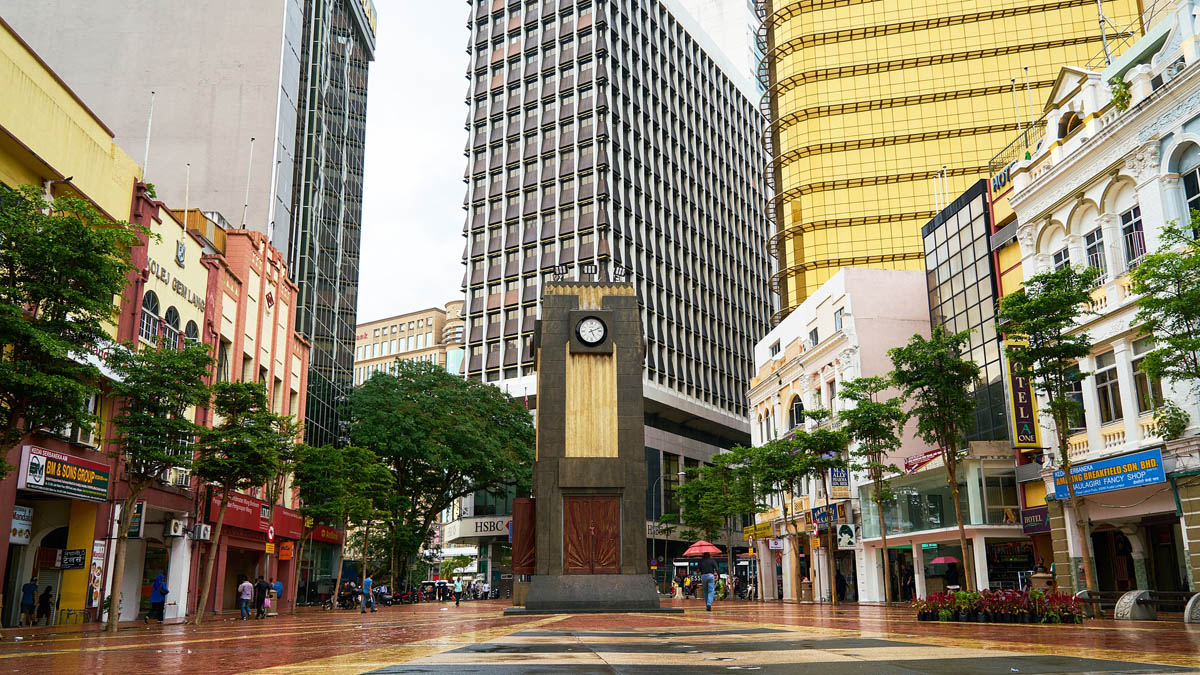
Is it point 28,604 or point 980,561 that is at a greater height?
point 980,561

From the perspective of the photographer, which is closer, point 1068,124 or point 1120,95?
point 1120,95

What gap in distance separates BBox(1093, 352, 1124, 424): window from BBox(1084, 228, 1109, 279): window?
260 cm

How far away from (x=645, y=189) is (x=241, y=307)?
4925 cm

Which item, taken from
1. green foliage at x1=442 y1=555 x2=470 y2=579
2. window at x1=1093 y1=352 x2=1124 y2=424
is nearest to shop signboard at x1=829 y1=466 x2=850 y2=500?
window at x1=1093 y1=352 x2=1124 y2=424

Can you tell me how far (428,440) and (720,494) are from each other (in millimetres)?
18329

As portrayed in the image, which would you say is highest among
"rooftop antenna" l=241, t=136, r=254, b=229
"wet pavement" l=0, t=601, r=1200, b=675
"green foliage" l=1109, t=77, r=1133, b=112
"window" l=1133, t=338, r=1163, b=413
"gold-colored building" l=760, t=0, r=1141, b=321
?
"gold-colored building" l=760, t=0, r=1141, b=321

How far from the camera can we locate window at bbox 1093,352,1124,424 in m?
28.3

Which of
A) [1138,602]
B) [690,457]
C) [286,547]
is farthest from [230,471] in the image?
[690,457]

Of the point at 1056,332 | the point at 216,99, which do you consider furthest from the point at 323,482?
the point at 1056,332

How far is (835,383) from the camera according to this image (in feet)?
170

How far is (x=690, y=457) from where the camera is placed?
86.8 meters

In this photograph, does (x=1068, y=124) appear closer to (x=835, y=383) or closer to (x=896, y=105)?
(x=835, y=383)

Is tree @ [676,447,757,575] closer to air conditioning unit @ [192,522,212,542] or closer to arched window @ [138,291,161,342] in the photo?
air conditioning unit @ [192,522,212,542]

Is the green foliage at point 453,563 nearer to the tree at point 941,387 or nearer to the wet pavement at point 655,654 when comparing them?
the tree at point 941,387
